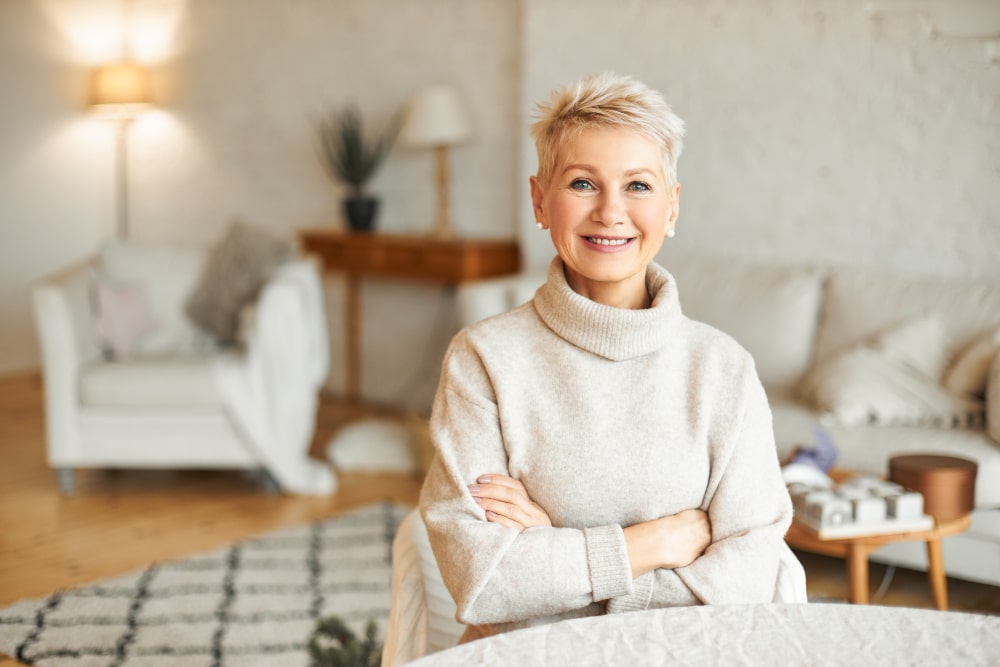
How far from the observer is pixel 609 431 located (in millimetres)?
1256

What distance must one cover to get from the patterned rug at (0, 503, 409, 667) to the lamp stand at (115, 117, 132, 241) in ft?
13.6

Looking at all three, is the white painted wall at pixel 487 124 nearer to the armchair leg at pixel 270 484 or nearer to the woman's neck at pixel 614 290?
the armchair leg at pixel 270 484

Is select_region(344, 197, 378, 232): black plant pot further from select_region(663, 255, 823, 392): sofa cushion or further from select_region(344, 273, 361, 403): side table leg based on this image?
select_region(663, 255, 823, 392): sofa cushion

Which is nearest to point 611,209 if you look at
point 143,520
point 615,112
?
point 615,112

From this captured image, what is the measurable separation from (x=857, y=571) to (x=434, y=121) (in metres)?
2.92

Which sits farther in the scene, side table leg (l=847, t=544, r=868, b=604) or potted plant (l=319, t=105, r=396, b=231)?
potted plant (l=319, t=105, r=396, b=231)

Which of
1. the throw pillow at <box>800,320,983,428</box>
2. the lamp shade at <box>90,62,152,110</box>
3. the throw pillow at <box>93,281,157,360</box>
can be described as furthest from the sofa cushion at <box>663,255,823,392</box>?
the lamp shade at <box>90,62,152,110</box>

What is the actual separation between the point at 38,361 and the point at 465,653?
605 centimetres

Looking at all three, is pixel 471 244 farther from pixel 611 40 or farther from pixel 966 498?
pixel 966 498

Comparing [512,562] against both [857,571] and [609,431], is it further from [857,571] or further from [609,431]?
[857,571]

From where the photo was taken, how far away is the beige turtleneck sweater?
1.20 meters

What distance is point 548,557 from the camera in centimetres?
119

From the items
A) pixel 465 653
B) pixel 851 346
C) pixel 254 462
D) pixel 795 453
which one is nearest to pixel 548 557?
pixel 465 653

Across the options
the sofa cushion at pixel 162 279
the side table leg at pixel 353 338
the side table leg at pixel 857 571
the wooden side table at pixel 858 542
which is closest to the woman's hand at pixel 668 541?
the wooden side table at pixel 858 542
